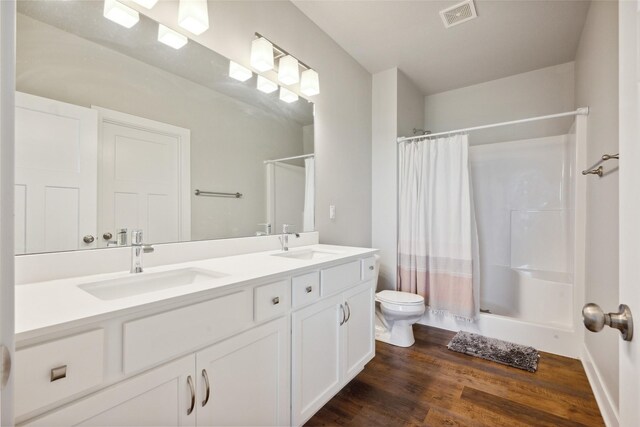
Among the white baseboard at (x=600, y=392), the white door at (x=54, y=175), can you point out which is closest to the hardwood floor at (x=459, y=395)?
the white baseboard at (x=600, y=392)

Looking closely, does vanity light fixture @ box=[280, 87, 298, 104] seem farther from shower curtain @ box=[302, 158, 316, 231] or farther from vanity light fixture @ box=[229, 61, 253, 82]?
shower curtain @ box=[302, 158, 316, 231]

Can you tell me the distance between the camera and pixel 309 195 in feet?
7.44

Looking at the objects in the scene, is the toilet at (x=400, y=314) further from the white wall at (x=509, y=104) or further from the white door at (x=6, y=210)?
the white door at (x=6, y=210)

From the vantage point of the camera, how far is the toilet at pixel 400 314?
2.34m

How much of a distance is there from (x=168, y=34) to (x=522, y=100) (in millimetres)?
3334

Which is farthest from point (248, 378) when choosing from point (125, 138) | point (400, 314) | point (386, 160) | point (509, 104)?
point (509, 104)

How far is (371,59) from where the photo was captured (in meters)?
2.79

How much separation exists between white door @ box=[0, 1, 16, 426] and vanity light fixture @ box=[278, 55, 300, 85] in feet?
5.89

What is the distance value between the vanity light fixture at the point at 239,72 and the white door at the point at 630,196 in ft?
5.44

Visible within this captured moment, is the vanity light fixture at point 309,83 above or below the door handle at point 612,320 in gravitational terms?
above

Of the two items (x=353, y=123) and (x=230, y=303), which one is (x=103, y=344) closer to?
(x=230, y=303)

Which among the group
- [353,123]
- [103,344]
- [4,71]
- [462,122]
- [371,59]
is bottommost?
[103,344]

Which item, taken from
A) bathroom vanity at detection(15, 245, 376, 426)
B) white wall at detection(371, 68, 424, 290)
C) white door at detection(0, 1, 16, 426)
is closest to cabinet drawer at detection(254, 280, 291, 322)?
bathroom vanity at detection(15, 245, 376, 426)

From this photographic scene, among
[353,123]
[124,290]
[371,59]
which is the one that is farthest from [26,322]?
[371,59]
